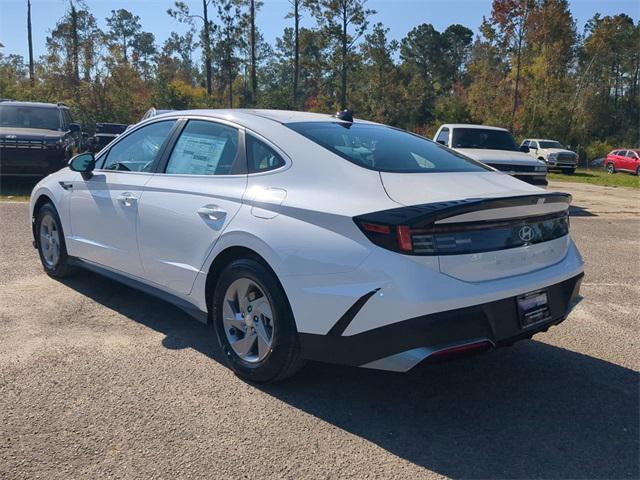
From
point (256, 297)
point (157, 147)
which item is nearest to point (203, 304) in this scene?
point (256, 297)

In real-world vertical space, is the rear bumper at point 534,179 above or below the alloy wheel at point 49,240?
above

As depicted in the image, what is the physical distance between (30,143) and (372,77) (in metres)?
42.8

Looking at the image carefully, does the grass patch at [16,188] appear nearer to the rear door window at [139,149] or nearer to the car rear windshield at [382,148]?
the rear door window at [139,149]

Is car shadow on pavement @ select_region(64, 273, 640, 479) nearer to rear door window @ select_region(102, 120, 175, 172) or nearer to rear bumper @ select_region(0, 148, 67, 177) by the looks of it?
rear door window @ select_region(102, 120, 175, 172)

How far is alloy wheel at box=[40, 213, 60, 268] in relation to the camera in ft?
18.4

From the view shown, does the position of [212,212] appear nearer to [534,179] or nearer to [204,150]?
[204,150]

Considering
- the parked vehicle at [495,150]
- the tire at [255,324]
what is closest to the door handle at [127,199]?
the tire at [255,324]

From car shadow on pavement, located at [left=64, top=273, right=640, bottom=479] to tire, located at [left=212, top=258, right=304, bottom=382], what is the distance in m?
0.19

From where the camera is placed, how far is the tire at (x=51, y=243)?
18.1ft

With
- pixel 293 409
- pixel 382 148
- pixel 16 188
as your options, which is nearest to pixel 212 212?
pixel 382 148

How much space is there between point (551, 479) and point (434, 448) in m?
0.54

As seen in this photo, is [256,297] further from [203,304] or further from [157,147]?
[157,147]

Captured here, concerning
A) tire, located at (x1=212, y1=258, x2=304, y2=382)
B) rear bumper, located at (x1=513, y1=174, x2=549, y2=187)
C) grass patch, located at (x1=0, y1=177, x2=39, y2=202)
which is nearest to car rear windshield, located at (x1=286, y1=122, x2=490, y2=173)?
tire, located at (x1=212, y1=258, x2=304, y2=382)

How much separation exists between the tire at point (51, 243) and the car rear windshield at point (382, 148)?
286 cm
